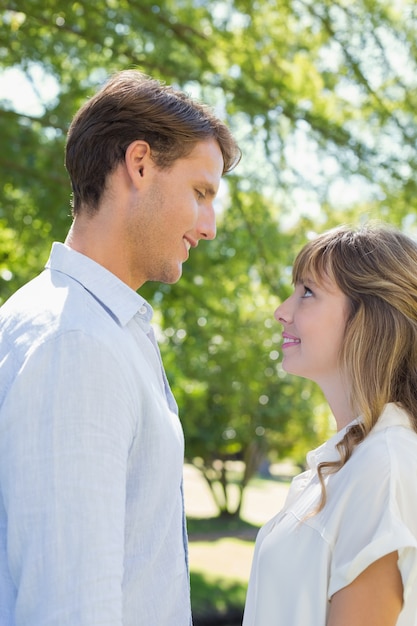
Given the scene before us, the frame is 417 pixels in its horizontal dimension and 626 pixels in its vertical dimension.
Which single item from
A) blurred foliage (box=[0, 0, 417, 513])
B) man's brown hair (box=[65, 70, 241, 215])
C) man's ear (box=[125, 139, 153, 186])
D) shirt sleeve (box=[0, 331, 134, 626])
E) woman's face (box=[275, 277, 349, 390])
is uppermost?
blurred foliage (box=[0, 0, 417, 513])

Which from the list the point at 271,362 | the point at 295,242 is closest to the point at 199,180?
the point at 295,242

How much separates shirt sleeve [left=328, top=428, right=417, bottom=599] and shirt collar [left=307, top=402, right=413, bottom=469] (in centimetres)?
7

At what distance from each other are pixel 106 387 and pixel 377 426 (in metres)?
0.83

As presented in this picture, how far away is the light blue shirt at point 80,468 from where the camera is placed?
1312 mm

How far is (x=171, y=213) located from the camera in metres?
1.80

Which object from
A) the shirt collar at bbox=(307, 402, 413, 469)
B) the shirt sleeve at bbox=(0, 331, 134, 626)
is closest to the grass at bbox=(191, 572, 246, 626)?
the shirt collar at bbox=(307, 402, 413, 469)

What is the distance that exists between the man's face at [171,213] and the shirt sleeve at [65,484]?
0.42 m

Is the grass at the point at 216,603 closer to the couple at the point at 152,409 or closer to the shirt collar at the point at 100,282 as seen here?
the couple at the point at 152,409

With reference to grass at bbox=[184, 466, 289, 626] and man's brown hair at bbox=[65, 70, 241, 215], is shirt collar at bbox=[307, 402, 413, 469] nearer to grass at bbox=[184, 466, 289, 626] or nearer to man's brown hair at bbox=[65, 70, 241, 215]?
man's brown hair at bbox=[65, 70, 241, 215]

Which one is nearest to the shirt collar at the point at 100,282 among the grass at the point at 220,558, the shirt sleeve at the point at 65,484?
the shirt sleeve at the point at 65,484

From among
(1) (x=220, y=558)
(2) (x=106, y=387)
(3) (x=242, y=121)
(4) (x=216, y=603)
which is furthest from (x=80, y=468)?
(1) (x=220, y=558)

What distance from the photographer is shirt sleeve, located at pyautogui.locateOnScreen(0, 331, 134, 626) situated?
1.30m

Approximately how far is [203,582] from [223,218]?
25.8 ft

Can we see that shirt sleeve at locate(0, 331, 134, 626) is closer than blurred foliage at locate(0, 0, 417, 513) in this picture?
Yes
